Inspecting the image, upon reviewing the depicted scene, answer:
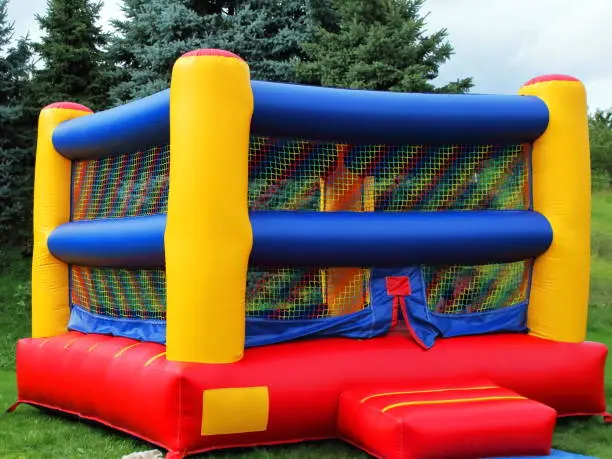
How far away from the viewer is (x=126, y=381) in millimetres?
4254

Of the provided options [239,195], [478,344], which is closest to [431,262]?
[478,344]

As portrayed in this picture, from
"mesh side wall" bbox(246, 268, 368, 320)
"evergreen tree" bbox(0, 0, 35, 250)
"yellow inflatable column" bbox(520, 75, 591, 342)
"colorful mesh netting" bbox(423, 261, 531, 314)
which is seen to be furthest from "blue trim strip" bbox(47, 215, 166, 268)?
"evergreen tree" bbox(0, 0, 35, 250)

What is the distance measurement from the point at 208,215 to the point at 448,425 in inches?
59.8

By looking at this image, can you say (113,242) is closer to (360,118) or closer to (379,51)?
(360,118)

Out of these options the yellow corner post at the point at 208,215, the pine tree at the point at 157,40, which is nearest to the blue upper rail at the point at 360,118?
the yellow corner post at the point at 208,215

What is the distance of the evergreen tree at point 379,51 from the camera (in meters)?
10.1

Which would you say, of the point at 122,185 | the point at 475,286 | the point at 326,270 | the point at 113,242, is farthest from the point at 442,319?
the point at 122,185

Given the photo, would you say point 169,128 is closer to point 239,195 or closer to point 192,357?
point 239,195

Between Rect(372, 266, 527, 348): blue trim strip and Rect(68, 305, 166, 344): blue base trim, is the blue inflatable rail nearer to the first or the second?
Rect(372, 266, 527, 348): blue trim strip

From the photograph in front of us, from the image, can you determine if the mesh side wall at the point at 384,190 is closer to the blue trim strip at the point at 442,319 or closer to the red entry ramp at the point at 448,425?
the blue trim strip at the point at 442,319

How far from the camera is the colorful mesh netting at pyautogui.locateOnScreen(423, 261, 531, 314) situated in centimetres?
479

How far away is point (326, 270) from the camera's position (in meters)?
4.56

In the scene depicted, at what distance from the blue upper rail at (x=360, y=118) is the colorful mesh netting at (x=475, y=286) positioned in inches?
30.5

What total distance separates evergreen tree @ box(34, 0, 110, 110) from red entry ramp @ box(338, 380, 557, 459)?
950 cm
